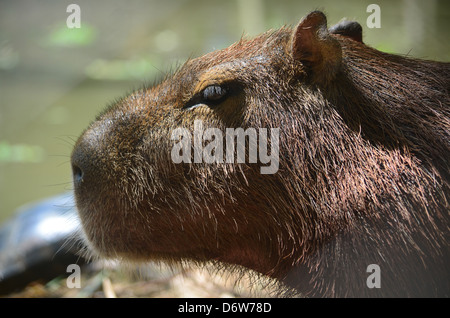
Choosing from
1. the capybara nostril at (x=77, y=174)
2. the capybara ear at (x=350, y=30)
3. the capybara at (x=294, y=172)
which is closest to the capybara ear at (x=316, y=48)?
the capybara at (x=294, y=172)

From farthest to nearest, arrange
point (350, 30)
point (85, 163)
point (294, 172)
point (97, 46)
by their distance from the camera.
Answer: point (97, 46)
point (350, 30)
point (85, 163)
point (294, 172)

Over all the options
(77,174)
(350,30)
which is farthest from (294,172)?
(77,174)

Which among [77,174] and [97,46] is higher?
[97,46]

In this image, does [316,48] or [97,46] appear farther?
[97,46]

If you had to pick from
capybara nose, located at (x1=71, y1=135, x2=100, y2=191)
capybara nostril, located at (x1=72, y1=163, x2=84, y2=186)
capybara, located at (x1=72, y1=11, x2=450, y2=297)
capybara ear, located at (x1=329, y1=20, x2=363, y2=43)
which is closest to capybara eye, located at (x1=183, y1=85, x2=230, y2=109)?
capybara, located at (x1=72, y1=11, x2=450, y2=297)

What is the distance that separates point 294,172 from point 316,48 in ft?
1.89

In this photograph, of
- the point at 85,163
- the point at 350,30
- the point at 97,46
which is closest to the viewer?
the point at 85,163

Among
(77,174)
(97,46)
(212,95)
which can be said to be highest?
(97,46)

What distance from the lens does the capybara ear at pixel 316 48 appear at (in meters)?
2.04

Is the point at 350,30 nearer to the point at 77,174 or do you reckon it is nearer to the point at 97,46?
the point at 77,174

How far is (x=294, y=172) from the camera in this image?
80.7 inches

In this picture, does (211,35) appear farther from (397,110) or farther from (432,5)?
(397,110)

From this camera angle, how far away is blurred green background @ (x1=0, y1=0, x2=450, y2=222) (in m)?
3.49
